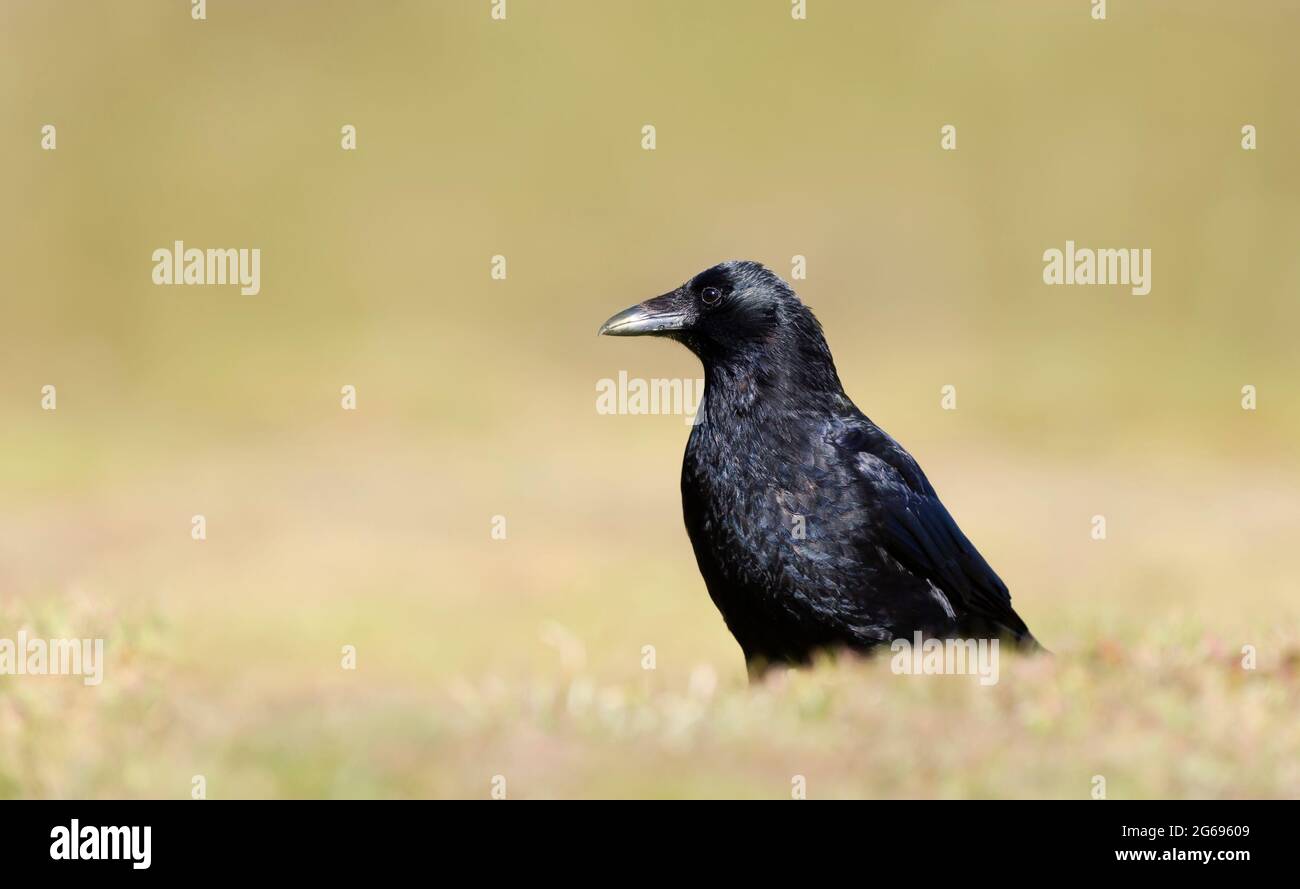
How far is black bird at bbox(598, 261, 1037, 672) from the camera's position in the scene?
247 inches

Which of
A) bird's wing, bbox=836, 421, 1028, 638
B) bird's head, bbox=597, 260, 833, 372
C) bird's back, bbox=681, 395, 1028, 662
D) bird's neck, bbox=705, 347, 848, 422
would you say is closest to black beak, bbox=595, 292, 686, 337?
bird's head, bbox=597, 260, 833, 372

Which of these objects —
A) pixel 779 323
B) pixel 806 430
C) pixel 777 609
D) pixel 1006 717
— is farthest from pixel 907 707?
pixel 779 323

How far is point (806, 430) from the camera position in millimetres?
6586

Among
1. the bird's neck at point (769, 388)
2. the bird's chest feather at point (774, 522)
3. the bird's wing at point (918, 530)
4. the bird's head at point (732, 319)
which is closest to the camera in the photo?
the bird's chest feather at point (774, 522)

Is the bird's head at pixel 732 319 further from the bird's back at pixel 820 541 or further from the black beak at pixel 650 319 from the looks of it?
the bird's back at pixel 820 541

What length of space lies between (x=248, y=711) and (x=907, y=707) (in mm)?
2048

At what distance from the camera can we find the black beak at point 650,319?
7137 mm

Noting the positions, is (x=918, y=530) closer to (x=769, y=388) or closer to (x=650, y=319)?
(x=769, y=388)

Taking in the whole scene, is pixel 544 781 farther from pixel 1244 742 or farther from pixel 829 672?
pixel 1244 742

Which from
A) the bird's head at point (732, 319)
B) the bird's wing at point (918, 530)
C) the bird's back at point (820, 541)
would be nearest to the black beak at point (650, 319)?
the bird's head at point (732, 319)

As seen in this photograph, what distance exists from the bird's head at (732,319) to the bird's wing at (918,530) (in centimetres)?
49

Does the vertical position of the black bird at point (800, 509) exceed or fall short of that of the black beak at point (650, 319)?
it falls short

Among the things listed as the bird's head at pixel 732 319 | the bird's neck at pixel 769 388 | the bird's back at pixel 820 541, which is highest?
the bird's head at pixel 732 319
